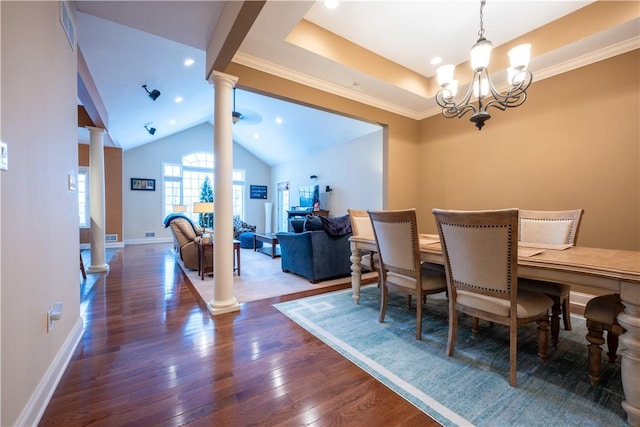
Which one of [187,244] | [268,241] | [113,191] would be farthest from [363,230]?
[113,191]

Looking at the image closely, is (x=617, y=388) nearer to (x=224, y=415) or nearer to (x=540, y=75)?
(x=224, y=415)

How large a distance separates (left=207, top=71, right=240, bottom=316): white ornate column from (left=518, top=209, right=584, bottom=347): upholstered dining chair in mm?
2545

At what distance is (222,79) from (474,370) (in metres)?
3.15

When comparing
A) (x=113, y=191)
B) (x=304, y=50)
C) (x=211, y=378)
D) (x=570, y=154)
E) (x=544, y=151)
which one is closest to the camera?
(x=211, y=378)

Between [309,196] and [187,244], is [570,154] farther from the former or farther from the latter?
[309,196]

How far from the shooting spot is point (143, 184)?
8.14 metres

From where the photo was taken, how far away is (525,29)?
288 centimetres

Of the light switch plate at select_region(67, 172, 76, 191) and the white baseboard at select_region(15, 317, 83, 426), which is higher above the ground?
the light switch plate at select_region(67, 172, 76, 191)

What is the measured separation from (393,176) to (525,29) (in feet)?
7.20

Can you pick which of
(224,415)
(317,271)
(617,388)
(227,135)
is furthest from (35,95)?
(617,388)

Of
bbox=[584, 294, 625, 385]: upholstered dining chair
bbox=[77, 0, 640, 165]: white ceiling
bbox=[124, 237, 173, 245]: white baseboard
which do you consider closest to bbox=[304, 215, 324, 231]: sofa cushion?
bbox=[77, 0, 640, 165]: white ceiling

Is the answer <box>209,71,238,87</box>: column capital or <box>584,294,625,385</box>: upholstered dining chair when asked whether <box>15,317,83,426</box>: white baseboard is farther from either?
<box>584,294,625,385</box>: upholstered dining chair

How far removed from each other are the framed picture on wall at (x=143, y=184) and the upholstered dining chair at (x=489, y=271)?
8.86m

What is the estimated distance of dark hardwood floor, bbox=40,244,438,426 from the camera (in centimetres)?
134
